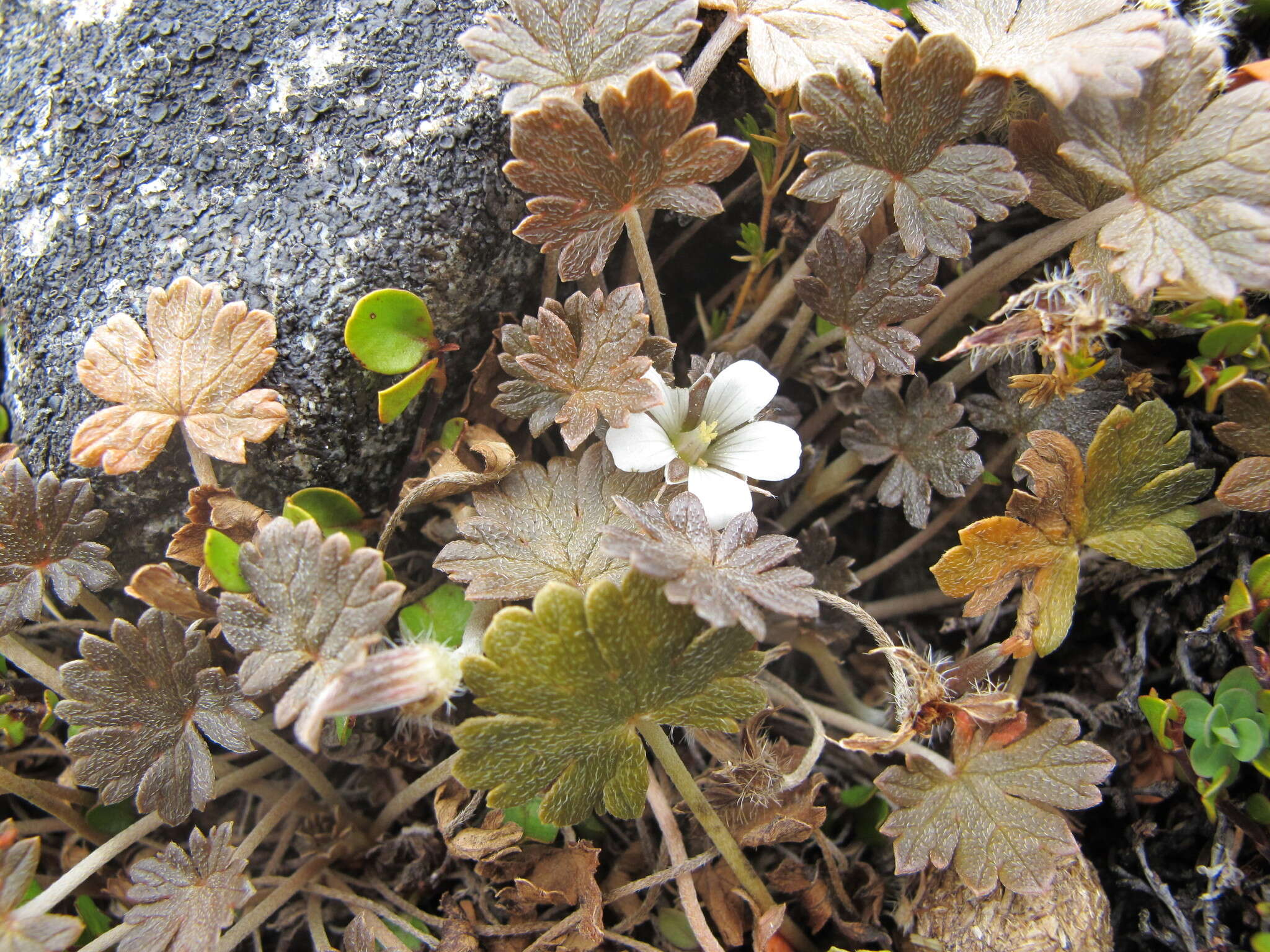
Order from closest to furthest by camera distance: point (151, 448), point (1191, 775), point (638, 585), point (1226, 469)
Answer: point (638, 585)
point (151, 448)
point (1191, 775)
point (1226, 469)

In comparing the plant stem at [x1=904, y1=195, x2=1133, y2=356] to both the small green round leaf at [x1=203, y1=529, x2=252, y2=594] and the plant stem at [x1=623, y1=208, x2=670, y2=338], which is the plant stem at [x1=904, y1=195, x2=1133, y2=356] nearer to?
the plant stem at [x1=623, y1=208, x2=670, y2=338]

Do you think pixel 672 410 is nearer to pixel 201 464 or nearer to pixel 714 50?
pixel 714 50

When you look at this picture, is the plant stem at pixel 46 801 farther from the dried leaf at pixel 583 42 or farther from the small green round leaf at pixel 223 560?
the dried leaf at pixel 583 42

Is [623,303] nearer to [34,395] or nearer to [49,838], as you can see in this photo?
[34,395]

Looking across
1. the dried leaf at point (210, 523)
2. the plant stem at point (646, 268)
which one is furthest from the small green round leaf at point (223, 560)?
the plant stem at point (646, 268)

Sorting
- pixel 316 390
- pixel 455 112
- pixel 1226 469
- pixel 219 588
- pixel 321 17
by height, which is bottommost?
pixel 1226 469

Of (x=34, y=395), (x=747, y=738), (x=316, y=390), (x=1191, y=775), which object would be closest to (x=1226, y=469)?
(x=1191, y=775)

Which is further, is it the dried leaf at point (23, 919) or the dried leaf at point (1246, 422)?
the dried leaf at point (1246, 422)
